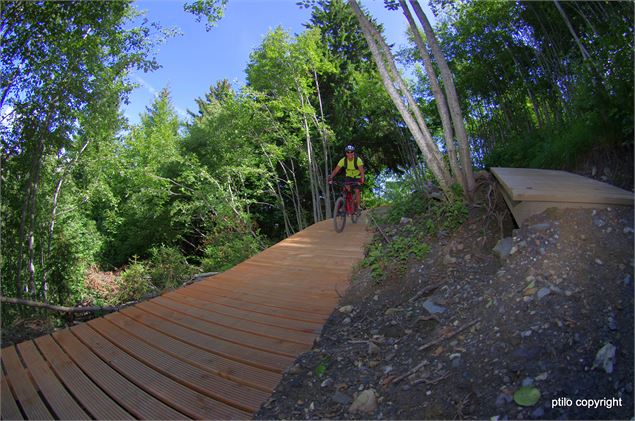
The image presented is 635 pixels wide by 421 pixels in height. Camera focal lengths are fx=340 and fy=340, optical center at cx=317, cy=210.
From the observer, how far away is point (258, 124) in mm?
11266

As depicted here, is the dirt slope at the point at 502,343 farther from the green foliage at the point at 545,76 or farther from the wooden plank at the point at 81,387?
the green foliage at the point at 545,76

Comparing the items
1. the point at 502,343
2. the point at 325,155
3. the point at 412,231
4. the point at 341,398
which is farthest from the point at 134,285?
the point at 502,343

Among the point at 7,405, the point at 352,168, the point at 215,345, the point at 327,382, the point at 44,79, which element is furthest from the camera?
the point at 352,168

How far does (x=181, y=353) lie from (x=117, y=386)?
0.43m

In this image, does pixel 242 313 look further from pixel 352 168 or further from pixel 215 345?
pixel 352 168

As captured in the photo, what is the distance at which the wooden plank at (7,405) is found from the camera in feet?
6.16

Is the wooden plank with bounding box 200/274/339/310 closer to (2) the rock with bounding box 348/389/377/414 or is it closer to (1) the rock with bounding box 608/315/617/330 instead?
(2) the rock with bounding box 348/389/377/414

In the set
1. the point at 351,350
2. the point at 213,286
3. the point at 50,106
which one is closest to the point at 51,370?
the point at 213,286

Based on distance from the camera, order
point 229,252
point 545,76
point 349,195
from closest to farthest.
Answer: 1. point 349,195
2. point 545,76
3. point 229,252

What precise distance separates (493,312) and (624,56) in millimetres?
2731

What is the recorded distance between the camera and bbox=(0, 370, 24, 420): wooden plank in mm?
1879

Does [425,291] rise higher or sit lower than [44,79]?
lower

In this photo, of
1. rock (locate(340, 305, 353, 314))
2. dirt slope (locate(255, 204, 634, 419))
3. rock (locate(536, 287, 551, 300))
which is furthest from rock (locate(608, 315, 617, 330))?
rock (locate(340, 305, 353, 314))

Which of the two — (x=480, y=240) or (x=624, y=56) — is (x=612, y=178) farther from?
(x=480, y=240)
